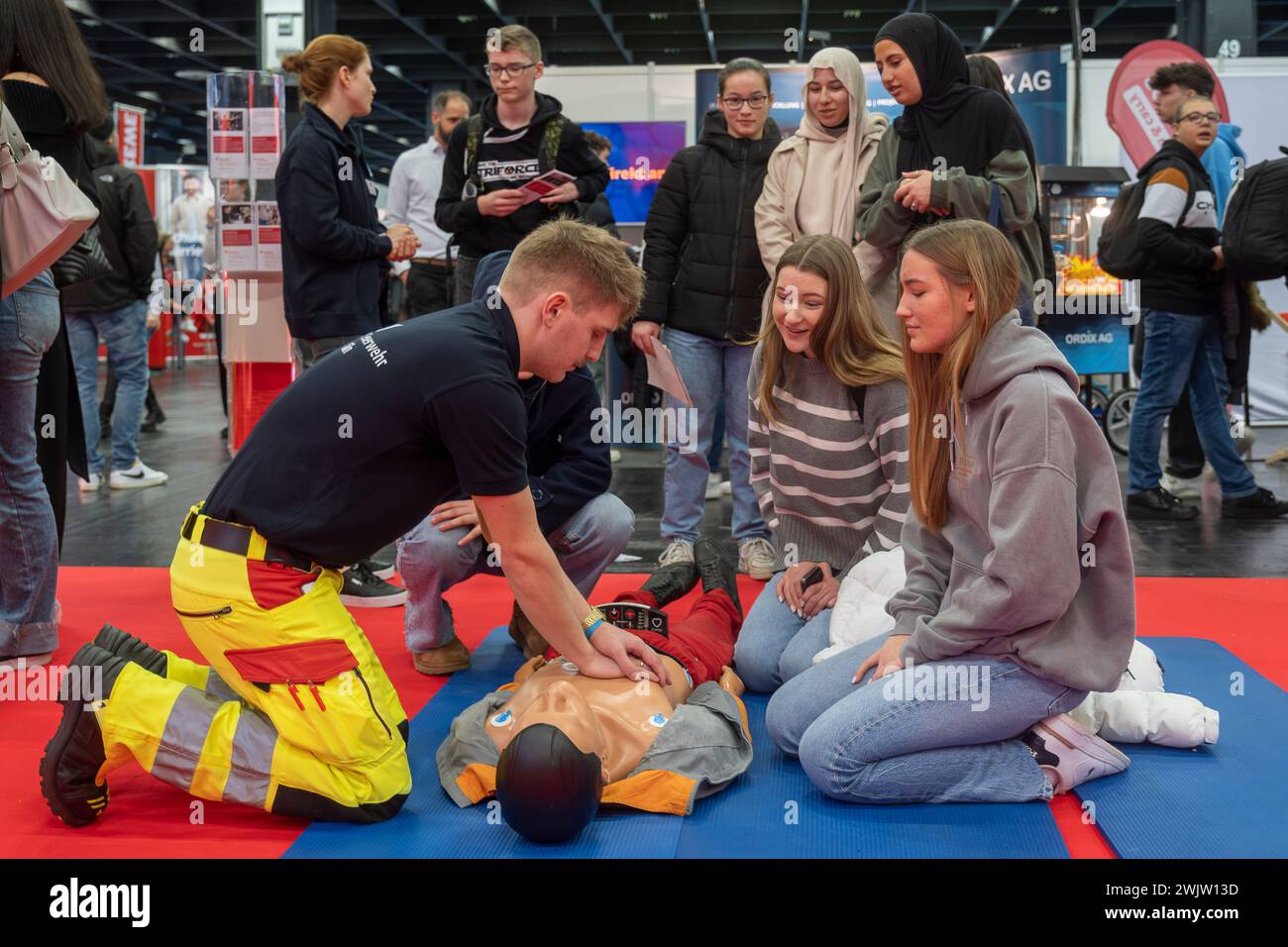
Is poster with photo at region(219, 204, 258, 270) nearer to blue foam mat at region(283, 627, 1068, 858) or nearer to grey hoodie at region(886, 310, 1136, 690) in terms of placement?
blue foam mat at region(283, 627, 1068, 858)

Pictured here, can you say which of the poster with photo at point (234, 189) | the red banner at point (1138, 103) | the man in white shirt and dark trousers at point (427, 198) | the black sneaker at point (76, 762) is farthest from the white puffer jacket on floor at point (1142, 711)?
the red banner at point (1138, 103)

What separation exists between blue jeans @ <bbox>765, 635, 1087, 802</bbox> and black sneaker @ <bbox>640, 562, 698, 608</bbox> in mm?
1155

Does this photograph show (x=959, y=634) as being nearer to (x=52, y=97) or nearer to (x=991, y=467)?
(x=991, y=467)

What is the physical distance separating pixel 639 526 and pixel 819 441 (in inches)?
89.5

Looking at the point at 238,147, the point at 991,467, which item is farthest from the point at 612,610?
the point at 238,147

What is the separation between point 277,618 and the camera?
2188 millimetres

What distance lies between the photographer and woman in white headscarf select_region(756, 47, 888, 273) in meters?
3.98

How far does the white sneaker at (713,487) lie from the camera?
6.11 m

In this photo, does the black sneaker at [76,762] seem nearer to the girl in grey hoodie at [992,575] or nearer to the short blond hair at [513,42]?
the girl in grey hoodie at [992,575]

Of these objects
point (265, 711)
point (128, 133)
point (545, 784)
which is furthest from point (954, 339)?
point (128, 133)

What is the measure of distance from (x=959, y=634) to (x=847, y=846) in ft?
1.50

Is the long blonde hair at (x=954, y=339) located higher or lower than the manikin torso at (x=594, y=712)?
higher

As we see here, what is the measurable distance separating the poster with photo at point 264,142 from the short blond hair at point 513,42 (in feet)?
3.37

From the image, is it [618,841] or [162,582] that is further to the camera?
[162,582]
